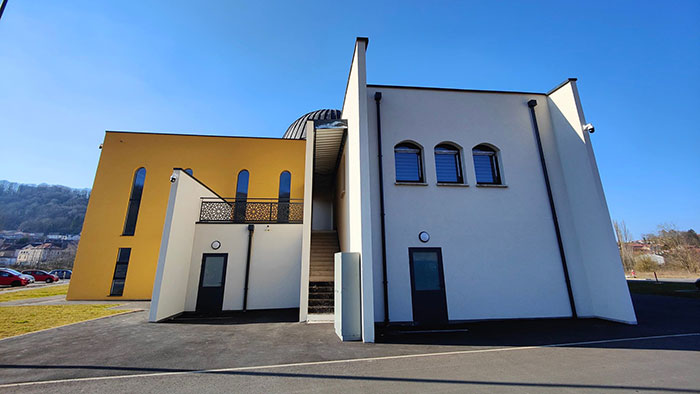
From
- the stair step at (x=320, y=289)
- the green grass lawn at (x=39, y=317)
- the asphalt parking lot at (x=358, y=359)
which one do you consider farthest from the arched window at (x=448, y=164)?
the green grass lawn at (x=39, y=317)

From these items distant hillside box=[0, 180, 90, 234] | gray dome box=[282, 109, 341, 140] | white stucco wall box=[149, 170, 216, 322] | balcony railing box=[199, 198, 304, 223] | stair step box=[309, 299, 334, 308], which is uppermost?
distant hillside box=[0, 180, 90, 234]

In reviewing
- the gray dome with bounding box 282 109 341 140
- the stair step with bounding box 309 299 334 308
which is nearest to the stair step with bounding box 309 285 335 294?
the stair step with bounding box 309 299 334 308

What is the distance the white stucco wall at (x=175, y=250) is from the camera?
297 inches

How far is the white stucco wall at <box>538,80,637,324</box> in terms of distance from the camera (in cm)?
665

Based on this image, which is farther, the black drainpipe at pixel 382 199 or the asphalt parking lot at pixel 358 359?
the black drainpipe at pixel 382 199

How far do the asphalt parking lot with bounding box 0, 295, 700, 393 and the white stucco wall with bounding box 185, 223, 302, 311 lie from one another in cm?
294

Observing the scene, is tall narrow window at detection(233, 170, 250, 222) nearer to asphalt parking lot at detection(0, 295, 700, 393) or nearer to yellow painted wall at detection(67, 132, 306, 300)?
yellow painted wall at detection(67, 132, 306, 300)

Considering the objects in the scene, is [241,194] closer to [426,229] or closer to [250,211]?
[250,211]

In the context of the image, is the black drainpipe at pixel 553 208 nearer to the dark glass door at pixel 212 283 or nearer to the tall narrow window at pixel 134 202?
the dark glass door at pixel 212 283

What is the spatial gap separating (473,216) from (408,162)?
7.90 feet

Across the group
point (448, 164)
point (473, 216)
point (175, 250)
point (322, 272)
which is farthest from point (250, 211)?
point (473, 216)

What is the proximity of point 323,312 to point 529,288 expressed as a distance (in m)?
5.75

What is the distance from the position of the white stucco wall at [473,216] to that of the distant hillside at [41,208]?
89.8m

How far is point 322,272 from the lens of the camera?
9359 mm
